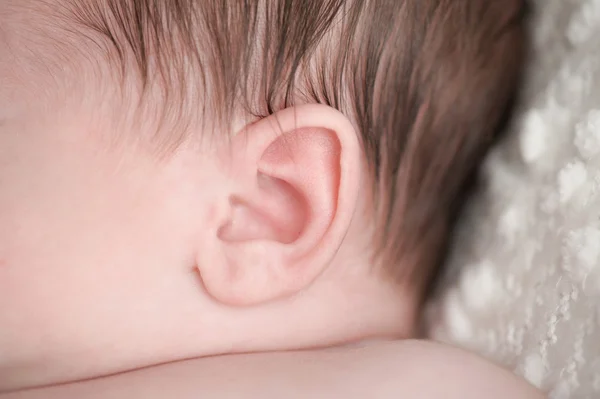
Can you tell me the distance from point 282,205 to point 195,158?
0.10 m

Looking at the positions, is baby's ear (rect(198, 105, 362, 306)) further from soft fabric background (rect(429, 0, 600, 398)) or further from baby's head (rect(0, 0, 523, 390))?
soft fabric background (rect(429, 0, 600, 398))

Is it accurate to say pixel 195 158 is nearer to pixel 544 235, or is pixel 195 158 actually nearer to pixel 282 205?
pixel 282 205

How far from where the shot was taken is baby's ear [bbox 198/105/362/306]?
2.25 ft

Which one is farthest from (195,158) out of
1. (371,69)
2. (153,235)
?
(371,69)

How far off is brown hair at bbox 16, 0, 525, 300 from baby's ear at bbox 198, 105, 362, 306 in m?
0.03

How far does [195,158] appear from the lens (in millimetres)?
677

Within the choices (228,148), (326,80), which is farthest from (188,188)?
(326,80)

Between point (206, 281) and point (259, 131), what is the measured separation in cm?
15

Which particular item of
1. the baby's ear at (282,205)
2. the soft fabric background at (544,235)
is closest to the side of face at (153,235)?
the baby's ear at (282,205)

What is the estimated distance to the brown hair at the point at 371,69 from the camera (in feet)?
2.13

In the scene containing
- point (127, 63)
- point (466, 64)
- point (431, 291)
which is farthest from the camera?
point (431, 291)

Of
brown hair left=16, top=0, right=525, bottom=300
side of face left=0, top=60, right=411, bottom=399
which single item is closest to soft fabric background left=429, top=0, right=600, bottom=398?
brown hair left=16, top=0, right=525, bottom=300

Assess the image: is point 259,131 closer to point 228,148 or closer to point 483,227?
point 228,148

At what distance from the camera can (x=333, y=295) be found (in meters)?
0.77
